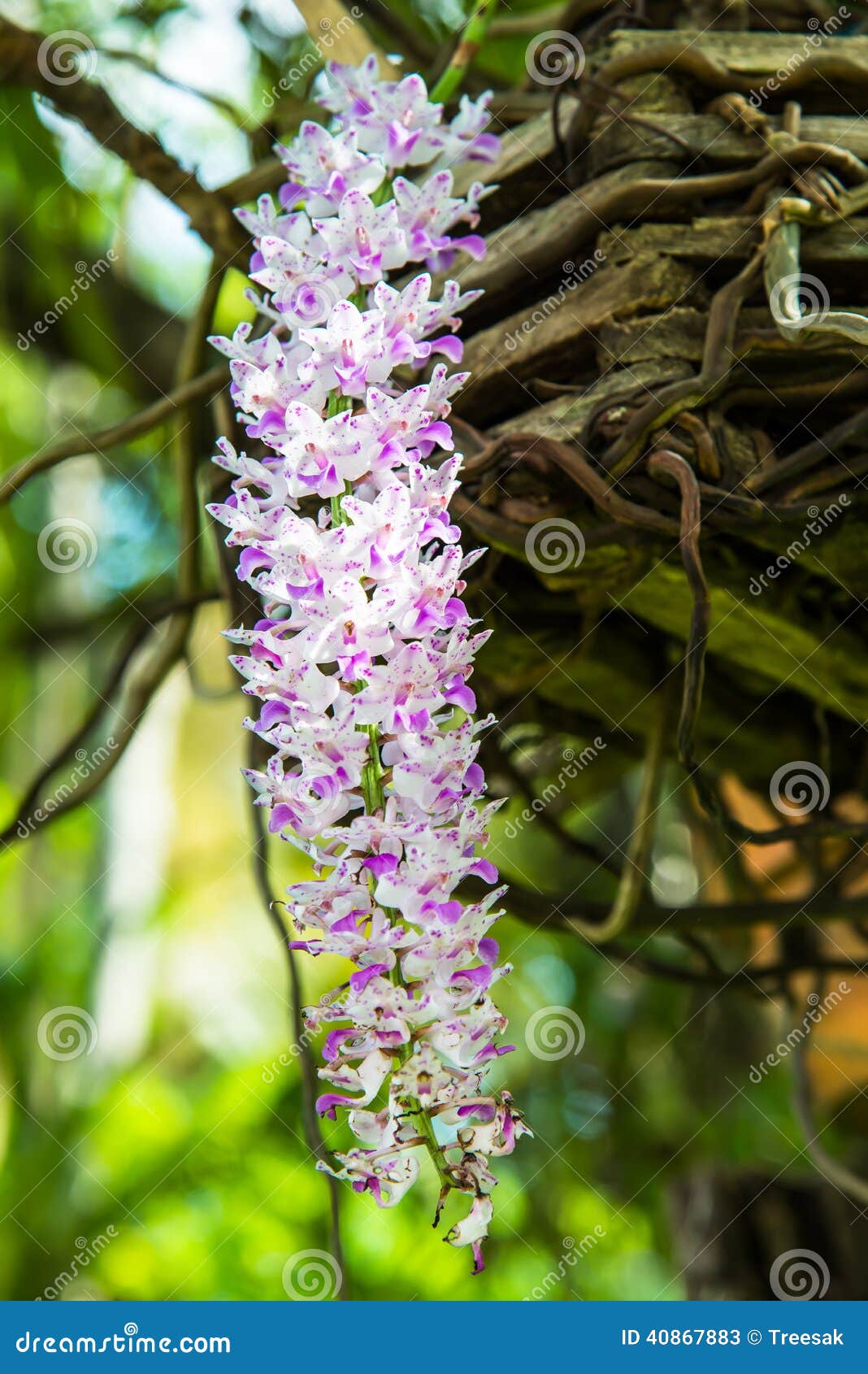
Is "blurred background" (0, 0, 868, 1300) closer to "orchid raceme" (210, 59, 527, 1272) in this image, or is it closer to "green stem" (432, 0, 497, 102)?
"green stem" (432, 0, 497, 102)

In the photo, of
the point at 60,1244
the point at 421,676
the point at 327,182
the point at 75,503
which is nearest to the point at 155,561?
the point at 75,503

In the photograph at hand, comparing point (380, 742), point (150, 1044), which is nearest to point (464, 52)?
point (380, 742)

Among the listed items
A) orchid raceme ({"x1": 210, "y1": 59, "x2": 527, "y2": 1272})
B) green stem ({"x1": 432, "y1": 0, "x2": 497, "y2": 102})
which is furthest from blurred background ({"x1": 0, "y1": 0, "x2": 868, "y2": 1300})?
orchid raceme ({"x1": 210, "y1": 59, "x2": 527, "y2": 1272})

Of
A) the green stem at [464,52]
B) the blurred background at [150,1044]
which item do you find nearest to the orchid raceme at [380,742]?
the green stem at [464,52]

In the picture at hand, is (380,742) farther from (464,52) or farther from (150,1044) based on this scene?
(150,1044)

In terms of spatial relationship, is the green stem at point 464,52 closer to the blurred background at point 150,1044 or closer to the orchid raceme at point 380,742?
the orchid raceme at point 380,742

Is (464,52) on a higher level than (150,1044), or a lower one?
higher
